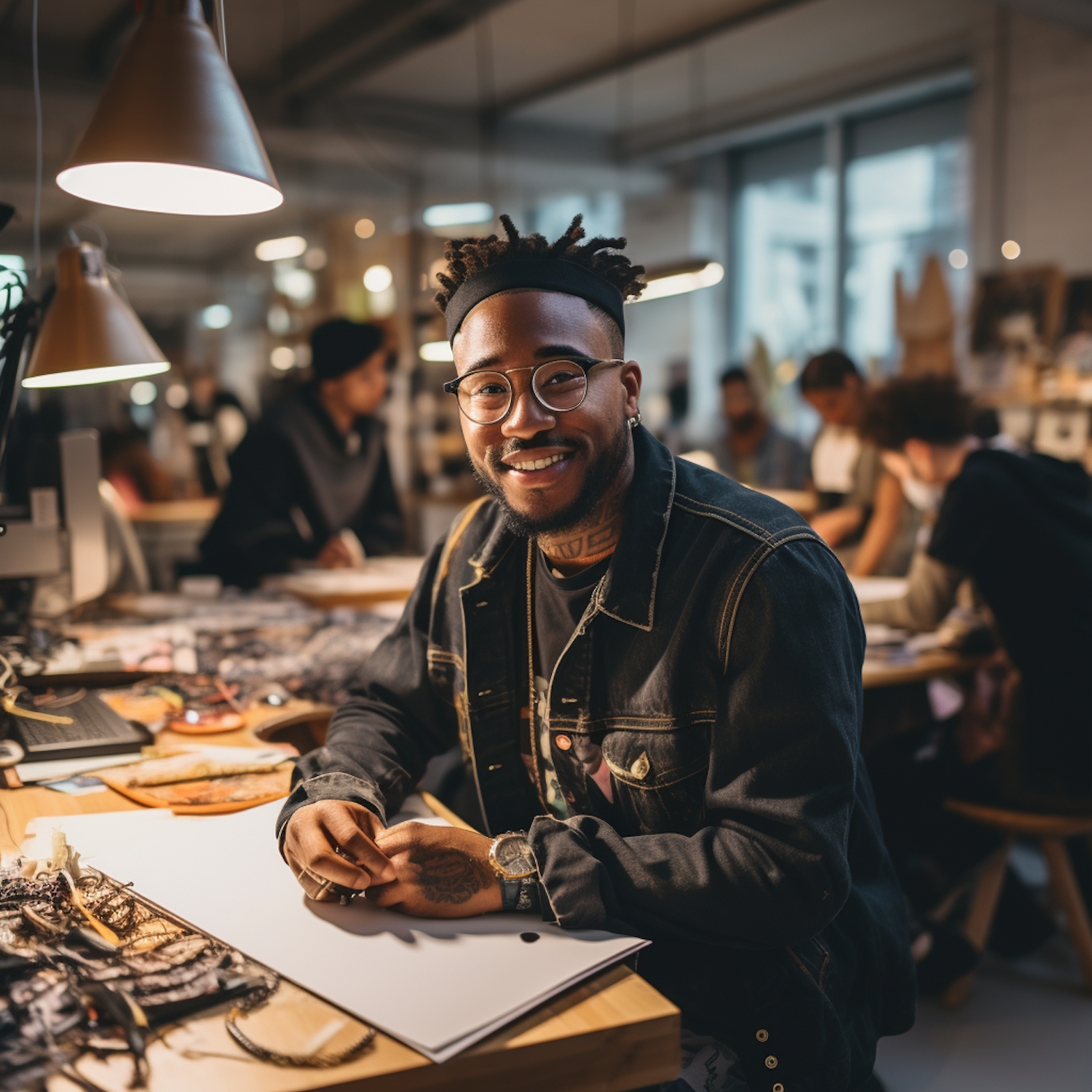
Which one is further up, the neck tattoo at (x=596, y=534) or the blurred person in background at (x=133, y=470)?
the neck tattoo at (x=596, y=534)

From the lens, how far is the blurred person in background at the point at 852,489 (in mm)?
4074

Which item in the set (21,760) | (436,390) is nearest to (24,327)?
(21,760)

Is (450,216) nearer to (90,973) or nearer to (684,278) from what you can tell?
(684,278)

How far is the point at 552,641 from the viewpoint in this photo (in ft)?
4.64

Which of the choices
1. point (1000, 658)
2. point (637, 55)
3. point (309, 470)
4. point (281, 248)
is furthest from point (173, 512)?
point (1000, 658)

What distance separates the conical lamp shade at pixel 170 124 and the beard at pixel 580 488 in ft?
1.67

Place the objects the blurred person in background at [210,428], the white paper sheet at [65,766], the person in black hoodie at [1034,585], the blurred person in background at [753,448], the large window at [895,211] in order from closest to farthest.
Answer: the white paper sheet at [65,766]
the person in black hoodie at [1034,585]
the blurred person in background at [753,448]
the large window at [895,211]
the blurred person in background at [210,428]

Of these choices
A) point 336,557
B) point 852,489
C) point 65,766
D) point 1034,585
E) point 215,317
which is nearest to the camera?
point 65,766

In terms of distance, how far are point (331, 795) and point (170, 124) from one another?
2.88 feet

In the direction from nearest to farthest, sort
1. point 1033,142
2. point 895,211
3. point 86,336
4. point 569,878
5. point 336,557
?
point 569,878 → point 86,336 → point 336,557 → point 1033,142 → point 895,211

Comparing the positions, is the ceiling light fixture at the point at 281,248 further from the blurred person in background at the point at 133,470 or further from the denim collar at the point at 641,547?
the denim collar at the point at 641,547

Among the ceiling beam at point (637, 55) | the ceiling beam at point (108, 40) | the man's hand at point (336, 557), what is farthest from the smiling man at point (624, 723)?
the ceiling beam at point (108, 40)

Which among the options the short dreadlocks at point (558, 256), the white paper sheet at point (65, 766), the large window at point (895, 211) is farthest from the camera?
the large window at point (895, 211)

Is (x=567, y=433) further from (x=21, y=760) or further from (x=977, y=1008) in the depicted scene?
(x=977, y=1008)
